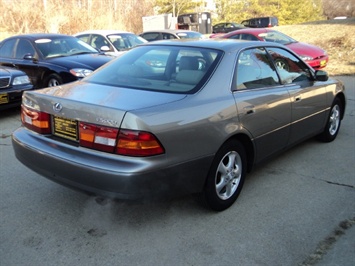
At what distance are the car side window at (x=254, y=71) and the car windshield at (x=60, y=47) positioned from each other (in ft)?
17.4

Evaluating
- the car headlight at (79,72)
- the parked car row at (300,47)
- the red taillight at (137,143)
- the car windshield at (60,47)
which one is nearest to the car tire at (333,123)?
the red taillight at (137,143)

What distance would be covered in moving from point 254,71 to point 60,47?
5706 mm

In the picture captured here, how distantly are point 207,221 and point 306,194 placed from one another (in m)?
1.17

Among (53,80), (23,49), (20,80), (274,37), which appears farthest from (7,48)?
(274,37)

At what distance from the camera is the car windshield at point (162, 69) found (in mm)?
3303

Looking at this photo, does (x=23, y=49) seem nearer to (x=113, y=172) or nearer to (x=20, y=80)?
(x=20, y=80)

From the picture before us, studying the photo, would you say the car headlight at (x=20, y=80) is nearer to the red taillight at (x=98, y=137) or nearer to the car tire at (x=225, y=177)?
the red taillight at (x=98, y=137)

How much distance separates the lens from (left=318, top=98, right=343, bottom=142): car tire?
525 centimetres

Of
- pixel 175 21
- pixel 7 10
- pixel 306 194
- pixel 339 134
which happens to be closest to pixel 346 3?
pixel 175 21

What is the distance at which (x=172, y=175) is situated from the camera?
2795mm

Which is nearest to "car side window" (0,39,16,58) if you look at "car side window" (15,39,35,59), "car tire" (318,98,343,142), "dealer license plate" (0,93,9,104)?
"car side window" (15,39,35,59)

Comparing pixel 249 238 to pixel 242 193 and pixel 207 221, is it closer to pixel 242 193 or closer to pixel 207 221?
pixel 207 221

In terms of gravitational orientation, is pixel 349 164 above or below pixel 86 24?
below

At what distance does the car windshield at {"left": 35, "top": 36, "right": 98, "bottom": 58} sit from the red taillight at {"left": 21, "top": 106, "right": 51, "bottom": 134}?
4930 mm
